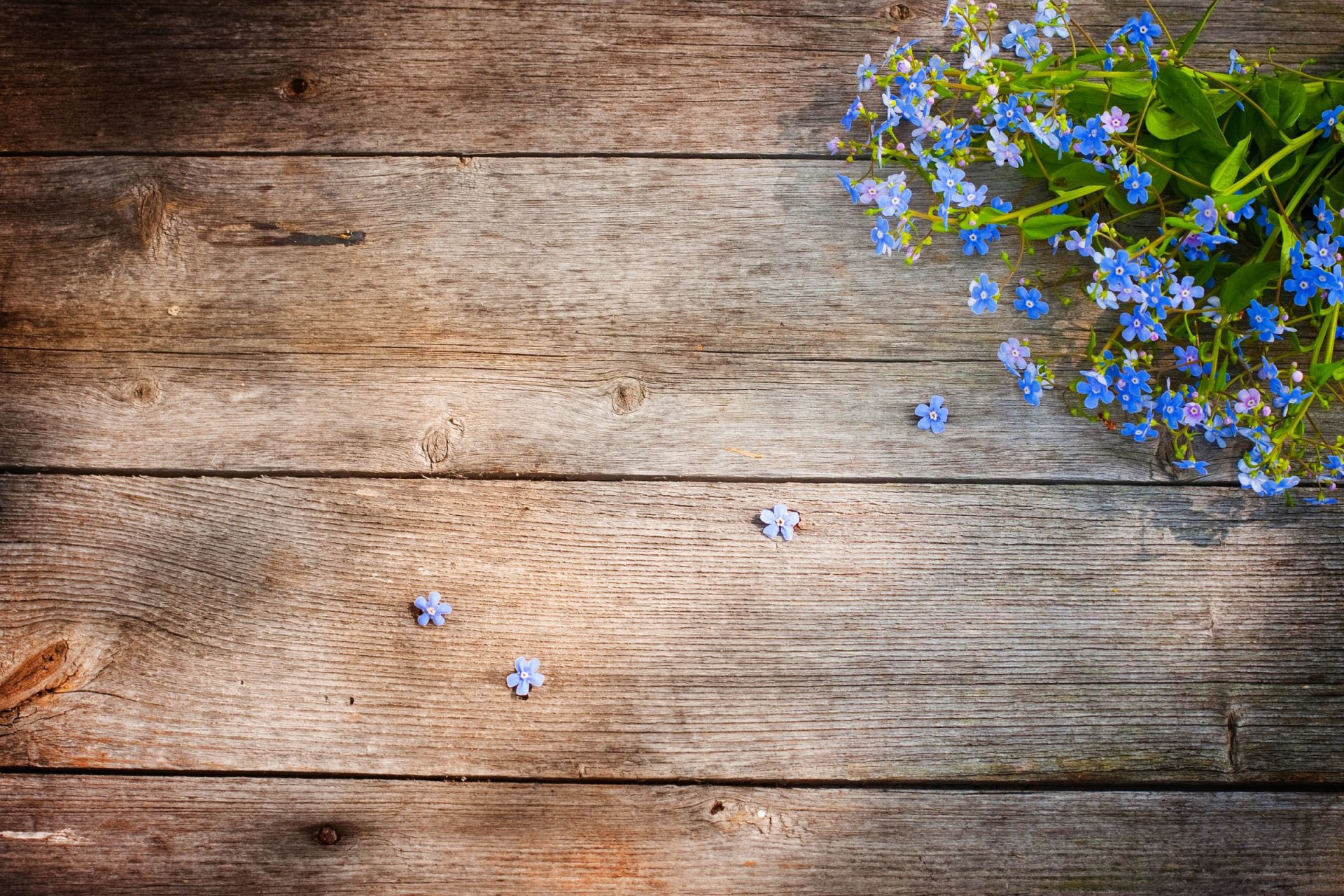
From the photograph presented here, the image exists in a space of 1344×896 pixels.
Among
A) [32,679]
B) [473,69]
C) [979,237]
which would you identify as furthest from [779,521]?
[32,679]

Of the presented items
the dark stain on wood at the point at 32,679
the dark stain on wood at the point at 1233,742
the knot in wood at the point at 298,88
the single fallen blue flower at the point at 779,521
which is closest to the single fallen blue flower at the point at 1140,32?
the single fallen blue flower at the point at 779,521

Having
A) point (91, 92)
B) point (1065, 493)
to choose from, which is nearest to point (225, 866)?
point (91, 92)

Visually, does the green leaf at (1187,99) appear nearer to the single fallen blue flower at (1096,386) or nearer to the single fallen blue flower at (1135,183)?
the single fallen blue flower at (1135,183)

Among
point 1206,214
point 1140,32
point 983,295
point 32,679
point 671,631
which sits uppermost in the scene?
point 1140,32

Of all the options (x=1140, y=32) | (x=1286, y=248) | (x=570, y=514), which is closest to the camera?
(x=1286, y=248)

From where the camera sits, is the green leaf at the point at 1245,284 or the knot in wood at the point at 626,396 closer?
the green leaf at the point at 1245,284

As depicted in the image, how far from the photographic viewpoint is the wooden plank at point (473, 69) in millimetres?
1231

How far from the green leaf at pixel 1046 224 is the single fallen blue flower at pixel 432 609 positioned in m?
0.91

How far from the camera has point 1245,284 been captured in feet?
3.37

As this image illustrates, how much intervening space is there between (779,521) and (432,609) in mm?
484

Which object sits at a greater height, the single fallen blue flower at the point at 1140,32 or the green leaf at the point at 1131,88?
the single fallen blue flower at the point at 1140,32

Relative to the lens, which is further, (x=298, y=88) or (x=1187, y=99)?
(x=298, y=88)

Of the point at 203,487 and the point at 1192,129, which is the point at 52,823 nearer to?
the point at 203,487

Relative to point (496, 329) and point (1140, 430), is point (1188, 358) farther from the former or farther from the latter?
point (496, 329)
